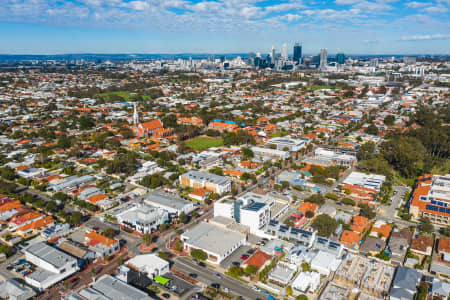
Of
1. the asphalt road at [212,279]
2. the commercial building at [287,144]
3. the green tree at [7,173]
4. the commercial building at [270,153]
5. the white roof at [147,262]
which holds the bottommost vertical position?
the asphalt road at [212,279]

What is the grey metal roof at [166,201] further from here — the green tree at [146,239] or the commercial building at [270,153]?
the commercial building at [270,153]

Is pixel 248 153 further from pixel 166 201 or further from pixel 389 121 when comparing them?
pixel 389 121

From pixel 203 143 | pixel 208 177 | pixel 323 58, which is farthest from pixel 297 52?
pixel 208 177

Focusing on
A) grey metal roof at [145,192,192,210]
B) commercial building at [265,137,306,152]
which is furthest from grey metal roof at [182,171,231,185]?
commercial building at [265,137,306,152]

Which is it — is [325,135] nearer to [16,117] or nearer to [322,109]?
[322,109]

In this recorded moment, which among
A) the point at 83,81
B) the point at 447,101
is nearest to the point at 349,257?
the point at 447,101

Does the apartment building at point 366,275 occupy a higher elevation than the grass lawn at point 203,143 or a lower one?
lower

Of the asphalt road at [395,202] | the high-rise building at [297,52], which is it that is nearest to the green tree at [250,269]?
the asphalt road at [395,202]
